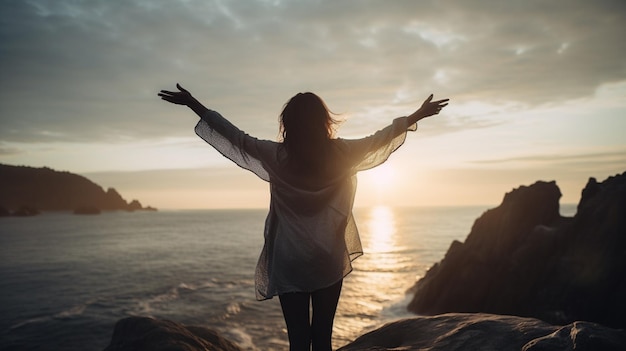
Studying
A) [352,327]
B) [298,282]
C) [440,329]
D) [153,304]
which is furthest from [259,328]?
[298,282]

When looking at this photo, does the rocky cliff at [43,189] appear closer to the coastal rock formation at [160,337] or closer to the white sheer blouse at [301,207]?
the coastal rock formation at [160,337]

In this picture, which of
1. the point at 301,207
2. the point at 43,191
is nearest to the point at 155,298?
the point at 301,207

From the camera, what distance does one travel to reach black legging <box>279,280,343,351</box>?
11.1ft

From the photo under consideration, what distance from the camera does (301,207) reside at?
3.43 meters

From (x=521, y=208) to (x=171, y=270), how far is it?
1126 inches

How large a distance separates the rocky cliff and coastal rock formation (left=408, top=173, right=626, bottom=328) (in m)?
177

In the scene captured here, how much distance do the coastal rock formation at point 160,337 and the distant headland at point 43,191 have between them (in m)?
170

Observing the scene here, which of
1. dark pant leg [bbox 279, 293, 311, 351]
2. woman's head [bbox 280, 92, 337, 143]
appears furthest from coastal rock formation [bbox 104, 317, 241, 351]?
woman's head [bbox 280, 92, 337, 143]

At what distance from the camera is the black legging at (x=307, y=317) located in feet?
11.1

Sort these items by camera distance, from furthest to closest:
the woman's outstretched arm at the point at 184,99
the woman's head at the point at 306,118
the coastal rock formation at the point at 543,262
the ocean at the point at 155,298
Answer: the ocean at the point at 155,298 → the coastal rock formation at the point at 543,262 → the woman's outstretched arm at the point at 184,99 → the woman's head at the point at 306,118

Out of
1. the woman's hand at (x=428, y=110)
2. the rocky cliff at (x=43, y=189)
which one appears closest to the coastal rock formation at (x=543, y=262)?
the woman's hand at (x=428, y=110)

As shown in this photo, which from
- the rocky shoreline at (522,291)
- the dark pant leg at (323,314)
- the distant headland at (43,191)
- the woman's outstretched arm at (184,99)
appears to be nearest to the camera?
the dark pant leg at (323,314)

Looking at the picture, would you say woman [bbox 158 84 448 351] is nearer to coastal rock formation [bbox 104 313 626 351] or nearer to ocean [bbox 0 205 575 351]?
coastal rock formation [bbox 104 313 626 351]

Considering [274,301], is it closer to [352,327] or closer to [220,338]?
[352,327]
